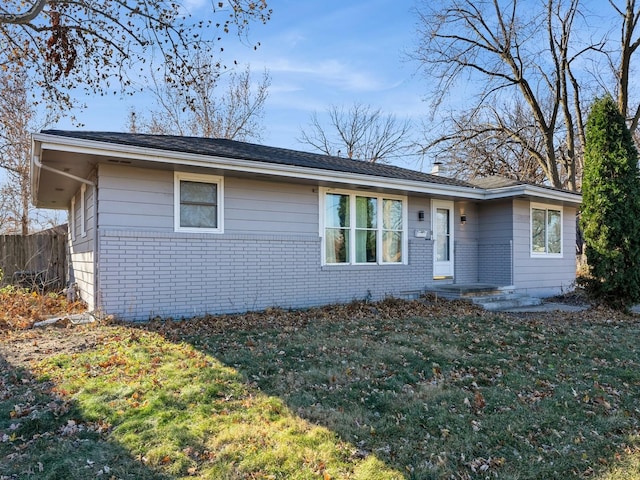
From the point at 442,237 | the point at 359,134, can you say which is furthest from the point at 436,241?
the point at 359,134

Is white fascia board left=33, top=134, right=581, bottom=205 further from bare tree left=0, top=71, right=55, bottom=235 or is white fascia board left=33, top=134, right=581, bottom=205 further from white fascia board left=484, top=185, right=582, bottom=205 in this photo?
bare tree left=0, top=71, right=55, bottom=235

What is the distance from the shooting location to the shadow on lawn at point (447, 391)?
120 inches

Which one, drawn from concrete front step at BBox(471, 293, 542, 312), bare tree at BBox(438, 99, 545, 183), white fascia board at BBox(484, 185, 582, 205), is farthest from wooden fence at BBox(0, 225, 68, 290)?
Result: bare tree at BBox(438, 99, 545, 183)

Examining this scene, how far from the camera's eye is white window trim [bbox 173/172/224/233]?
735 cm

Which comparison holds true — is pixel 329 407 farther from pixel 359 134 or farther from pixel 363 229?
pixel 359 134

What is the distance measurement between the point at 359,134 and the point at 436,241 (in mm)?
20082

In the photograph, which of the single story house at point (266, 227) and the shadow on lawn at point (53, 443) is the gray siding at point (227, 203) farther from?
the shadow on lawn at point (53, 443)

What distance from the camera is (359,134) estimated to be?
29734 mm

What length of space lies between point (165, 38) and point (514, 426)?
30.8 ft

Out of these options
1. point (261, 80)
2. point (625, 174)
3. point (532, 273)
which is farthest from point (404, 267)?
point (261, 80)

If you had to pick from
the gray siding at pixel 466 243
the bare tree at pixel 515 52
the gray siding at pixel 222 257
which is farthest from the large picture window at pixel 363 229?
the bare tree at pixel 515 52

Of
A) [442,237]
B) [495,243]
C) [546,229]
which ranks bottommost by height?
[495,243]

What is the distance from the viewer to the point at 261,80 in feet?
76.9

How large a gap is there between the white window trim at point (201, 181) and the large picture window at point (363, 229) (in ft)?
7.66
